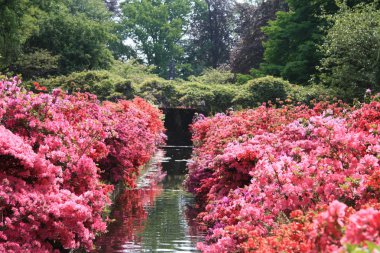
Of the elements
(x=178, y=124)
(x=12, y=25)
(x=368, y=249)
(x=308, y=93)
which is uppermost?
(x=12, y=25)

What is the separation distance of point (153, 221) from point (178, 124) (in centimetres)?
2503

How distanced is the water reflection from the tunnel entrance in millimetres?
19444

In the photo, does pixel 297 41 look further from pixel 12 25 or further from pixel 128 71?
pixel 128 71

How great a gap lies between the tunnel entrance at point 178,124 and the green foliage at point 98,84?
2.85 metres

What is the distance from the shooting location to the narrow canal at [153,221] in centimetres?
876

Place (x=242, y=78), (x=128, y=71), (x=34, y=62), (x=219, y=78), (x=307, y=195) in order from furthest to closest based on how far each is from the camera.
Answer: (x=128, y=71), (x=219, y=78), (x=242, y=78), (x=34, y=62), (x=307, y=195)

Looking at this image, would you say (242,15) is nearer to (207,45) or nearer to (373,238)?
(207,45)

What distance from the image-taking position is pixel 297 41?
34312 millimetres

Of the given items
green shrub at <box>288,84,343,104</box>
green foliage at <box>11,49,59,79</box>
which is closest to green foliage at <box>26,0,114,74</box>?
green foliage at <box>11,49,59,79</box>

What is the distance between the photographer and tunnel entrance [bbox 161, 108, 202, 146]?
3547cm

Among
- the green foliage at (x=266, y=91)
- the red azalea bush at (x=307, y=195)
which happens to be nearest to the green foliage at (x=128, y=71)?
the green foliage at (x=266, y=91)

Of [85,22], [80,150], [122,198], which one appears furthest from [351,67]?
[85,22]

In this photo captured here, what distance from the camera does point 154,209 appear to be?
39.4 feet

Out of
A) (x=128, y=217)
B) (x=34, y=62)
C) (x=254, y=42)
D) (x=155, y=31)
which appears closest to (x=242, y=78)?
(x=254, y=42)
